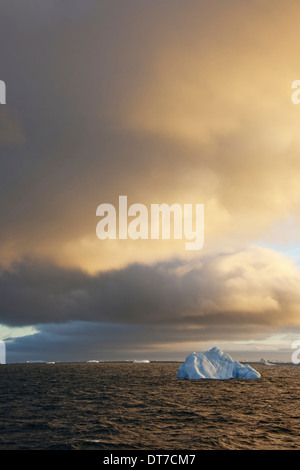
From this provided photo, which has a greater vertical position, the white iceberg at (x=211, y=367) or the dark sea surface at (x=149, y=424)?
the dark sea surface at (x=149, y=424)

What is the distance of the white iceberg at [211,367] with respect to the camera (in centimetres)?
9006

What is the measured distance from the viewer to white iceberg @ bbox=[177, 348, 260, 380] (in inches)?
3546

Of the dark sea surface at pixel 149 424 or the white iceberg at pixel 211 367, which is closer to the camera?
the dark sea surface at pixel 149 424

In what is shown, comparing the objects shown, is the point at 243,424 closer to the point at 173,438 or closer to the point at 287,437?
the point at 287,437

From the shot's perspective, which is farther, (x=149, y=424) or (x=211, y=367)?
(x=211, y=367)

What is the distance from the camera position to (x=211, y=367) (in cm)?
9319

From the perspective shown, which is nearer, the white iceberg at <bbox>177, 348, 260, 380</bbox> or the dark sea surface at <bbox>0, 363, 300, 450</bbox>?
the dark sea surface at <bbox>0, 363, 300, 450</bbox>

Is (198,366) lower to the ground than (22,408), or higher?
lower

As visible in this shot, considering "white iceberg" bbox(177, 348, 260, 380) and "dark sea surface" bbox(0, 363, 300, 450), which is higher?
"dark sea surface" bbox(0, 363, 300, 450)

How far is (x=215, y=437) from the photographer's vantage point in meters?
26.3

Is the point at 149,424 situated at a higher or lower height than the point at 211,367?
higher
